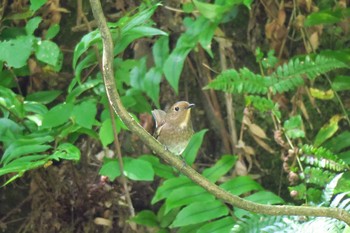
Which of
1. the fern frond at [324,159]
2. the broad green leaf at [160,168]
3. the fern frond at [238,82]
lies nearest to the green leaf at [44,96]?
the broad green leaf at [160,168]

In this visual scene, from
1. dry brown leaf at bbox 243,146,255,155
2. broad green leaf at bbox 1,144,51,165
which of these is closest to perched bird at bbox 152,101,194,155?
broad green leaf at bbox 1,144,51,165

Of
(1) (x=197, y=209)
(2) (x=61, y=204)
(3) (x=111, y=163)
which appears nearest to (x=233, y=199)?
(1) (x=197, y=209)

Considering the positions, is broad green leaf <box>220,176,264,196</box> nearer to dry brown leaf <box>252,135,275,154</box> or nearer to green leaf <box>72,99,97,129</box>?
dry brown leaf <box>252,135,275,154</box>

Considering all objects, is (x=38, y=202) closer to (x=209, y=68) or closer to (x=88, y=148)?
(x=88, y=148)

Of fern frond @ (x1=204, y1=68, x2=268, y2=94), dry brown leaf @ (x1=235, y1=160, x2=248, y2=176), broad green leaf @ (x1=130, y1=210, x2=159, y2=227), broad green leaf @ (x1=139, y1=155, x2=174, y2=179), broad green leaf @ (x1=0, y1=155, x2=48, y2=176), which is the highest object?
fern frond @ (x1=204, y1=68, x2=268, y2=94)

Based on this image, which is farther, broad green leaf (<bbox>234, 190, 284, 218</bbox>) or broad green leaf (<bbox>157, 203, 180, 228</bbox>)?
broad green leaf (<bbox>157, 203, 180, 228</bbox>)

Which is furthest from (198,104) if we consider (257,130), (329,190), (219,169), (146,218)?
(329,190)
